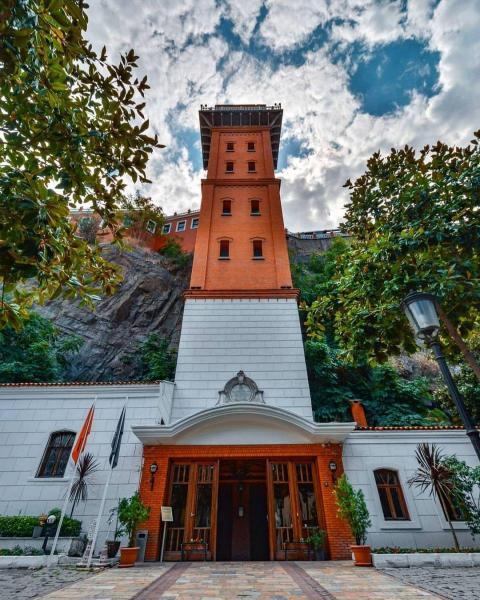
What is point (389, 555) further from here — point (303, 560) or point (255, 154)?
point (255, 154)

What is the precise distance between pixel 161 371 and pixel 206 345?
6.51 m

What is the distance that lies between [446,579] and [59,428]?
10796 millimetres

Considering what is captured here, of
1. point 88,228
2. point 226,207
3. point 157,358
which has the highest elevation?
point 88,228

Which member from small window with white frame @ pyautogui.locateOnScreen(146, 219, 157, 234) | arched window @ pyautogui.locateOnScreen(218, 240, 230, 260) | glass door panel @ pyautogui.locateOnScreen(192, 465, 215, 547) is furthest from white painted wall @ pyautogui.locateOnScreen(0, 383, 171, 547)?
small window with white frame @ pyautogui.locateOnScreen(146, 219, 157, 234)

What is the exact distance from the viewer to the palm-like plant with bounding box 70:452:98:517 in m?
9.44

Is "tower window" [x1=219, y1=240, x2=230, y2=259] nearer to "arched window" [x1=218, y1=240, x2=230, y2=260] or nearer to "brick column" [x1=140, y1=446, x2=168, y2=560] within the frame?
"arched window" [x1=218, y1=240, x2=230, y2=260]

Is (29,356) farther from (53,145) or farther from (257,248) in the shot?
(53,145)

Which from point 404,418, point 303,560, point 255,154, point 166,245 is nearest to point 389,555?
point 303,560

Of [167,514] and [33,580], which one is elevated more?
[167,514]

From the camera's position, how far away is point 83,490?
31.2ft

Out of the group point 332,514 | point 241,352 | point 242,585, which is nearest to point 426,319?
point 242,585

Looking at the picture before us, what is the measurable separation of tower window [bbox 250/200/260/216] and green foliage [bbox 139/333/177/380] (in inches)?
379

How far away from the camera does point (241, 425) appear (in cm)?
1026

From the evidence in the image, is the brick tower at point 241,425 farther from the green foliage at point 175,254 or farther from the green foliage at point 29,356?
the green foliage at point 175,254
